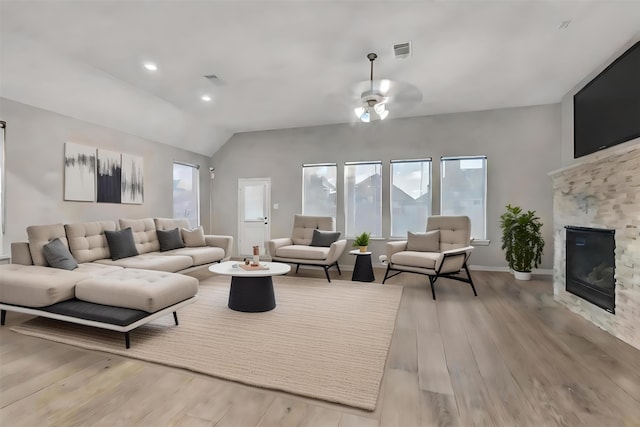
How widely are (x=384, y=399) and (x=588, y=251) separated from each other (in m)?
2.76

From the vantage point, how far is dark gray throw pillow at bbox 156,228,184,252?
15.1 feet

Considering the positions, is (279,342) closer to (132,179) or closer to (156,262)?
(156,262)

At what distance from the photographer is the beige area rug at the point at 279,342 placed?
1859 mm

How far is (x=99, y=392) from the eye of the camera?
1.73 m

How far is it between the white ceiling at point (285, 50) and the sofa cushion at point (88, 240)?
65.5 inches

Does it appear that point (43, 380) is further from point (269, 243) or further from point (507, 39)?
point (507, 39)

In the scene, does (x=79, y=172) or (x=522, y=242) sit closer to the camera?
(x=79, y=172)

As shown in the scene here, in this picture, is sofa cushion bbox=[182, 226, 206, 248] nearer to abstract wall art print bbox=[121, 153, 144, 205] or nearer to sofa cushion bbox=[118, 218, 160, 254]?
sofa cushion bbox=[118, 218, 160, 254]

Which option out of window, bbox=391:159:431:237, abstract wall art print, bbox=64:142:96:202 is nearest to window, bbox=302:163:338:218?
window, bbox=391:159:431:237

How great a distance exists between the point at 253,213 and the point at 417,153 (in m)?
3.58

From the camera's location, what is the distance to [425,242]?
450 cm

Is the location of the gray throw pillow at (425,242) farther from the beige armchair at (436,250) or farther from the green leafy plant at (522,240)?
the green leafy plant at (522,240)

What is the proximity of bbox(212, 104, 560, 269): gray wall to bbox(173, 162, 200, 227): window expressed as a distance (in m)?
0.46

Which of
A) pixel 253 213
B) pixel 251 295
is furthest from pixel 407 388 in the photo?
pixel 253 213
